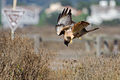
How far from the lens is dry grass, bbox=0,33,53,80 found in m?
7.46

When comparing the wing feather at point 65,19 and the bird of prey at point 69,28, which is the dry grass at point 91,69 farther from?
the wing feather at point 65,19

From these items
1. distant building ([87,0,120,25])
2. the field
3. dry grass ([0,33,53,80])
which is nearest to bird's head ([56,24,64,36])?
the field

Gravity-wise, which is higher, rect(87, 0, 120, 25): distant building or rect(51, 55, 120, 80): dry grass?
rect(51, 55, 120, 80): dry grass

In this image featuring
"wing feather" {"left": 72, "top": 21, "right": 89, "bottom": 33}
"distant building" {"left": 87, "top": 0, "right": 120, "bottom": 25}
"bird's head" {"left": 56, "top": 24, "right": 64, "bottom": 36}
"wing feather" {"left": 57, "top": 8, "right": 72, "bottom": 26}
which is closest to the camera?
"wing feather" {"left": 72, "top": 21, "right": 89, "bottom": 33}

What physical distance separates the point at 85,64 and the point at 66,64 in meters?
0.37

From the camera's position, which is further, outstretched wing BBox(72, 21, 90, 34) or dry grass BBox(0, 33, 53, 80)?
dry grass BBox(0, 33, 53, 80)

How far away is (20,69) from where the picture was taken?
7605 millimetres

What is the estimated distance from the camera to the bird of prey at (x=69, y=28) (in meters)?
6.89

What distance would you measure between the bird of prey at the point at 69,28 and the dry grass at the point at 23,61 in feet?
2.51

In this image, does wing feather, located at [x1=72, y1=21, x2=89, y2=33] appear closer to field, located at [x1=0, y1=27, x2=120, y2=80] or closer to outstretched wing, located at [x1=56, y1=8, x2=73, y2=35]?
outstretched wing, located at [x1=56, y1=8, x2=73, y2=35]

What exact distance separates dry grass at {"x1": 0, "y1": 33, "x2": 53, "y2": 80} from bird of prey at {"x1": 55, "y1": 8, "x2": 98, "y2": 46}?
766 mm

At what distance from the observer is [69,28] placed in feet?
23.4

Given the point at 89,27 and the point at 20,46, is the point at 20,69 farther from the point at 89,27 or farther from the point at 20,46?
the point at 89,27

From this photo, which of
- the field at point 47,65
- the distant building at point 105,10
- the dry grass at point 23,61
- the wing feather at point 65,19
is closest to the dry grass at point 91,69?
the field at point 47,65
